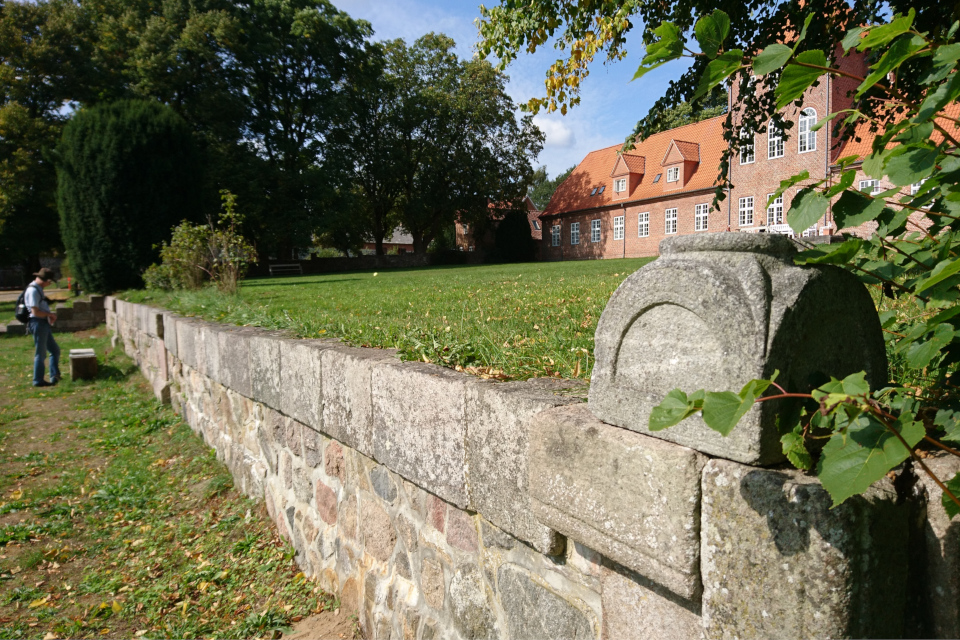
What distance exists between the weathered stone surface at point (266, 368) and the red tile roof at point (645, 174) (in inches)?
1026

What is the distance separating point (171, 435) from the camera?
6844mm

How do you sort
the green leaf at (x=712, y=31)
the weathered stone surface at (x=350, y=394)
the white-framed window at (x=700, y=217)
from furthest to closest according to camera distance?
the white-framed window at (x=700, y=217) → the weathered stone surface at (x=350, y=394) → the green leaf at (x=712, y=31)

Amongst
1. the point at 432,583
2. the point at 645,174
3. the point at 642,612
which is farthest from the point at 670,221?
the point at 642,612

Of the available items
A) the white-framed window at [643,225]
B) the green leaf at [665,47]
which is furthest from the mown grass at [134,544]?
the white-framed window at [643,225]

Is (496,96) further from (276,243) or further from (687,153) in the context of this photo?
(276,243)

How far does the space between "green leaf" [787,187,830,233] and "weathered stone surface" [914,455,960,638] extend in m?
0.59

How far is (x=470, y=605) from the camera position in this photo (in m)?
2.54

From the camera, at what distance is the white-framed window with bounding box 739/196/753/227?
1181 inches

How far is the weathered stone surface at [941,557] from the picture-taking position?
1.24 m

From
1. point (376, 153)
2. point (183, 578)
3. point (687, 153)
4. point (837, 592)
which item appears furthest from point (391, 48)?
point (837, 592)

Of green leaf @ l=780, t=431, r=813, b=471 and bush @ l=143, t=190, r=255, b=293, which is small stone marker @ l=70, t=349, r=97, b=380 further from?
green leaf @ l=780, t=431, r=813, b=471

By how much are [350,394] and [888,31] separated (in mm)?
2730

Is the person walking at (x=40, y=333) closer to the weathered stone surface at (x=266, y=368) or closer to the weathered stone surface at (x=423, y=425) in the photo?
the weathered stone surface at (x=266, y=368)

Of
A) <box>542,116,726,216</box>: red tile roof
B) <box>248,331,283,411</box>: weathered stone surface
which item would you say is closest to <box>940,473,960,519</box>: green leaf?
<box>248,331,283,411</box>: weathered stone surface
